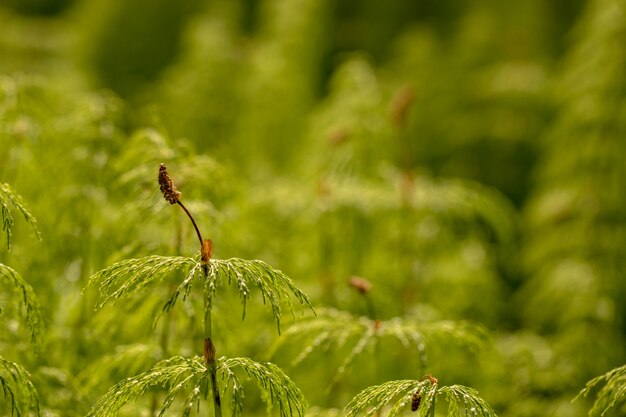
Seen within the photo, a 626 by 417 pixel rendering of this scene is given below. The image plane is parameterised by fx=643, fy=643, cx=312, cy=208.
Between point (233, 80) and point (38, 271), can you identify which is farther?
point (233, 80)

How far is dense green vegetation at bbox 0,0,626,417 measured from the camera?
2.43 ft

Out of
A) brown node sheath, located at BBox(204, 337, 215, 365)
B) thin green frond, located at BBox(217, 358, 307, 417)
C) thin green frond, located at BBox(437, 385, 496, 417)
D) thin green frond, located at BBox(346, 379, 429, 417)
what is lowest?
thin green frond, located at BBox(437, 385, 496, 417)

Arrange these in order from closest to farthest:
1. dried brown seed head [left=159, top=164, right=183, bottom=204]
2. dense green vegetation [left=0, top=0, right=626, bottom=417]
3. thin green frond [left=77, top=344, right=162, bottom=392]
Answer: dried brown seed head [left=159, top=164, right=183, bottom=204] < dense green vegetation [left=0, top=0, right=626, bottom=417] < thin green frond [left=77, top=344, right=162, bottom=392]

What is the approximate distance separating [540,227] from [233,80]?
1.60 m

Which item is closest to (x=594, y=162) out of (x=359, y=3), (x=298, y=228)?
(x=298, y=228)

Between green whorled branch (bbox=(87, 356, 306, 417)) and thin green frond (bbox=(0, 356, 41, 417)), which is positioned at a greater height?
thin green frond (bbox=(0, 356, 41, 417))

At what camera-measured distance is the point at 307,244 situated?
1.56m

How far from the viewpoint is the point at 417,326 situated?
2.94 feet

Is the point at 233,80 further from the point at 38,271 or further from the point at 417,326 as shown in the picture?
the point at 417,326

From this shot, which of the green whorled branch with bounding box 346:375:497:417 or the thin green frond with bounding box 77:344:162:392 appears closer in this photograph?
the green whorled branch with bounding box 346:375:497:417

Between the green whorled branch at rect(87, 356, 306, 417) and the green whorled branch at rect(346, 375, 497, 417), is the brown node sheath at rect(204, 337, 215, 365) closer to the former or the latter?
the green whorled branch at rect(87, 356, 306, 417)

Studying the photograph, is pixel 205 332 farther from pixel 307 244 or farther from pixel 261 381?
pixel 307 244

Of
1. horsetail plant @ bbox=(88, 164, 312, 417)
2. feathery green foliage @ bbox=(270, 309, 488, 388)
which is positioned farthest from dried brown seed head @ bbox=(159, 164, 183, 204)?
feathery green foliage @ bbox=(270, 309, 488, 388)

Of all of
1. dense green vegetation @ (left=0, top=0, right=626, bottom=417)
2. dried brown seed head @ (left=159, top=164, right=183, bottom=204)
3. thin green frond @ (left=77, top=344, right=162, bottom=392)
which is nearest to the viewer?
dried brown seed head @ (left=159, top=164, right=183, bottom=204)
